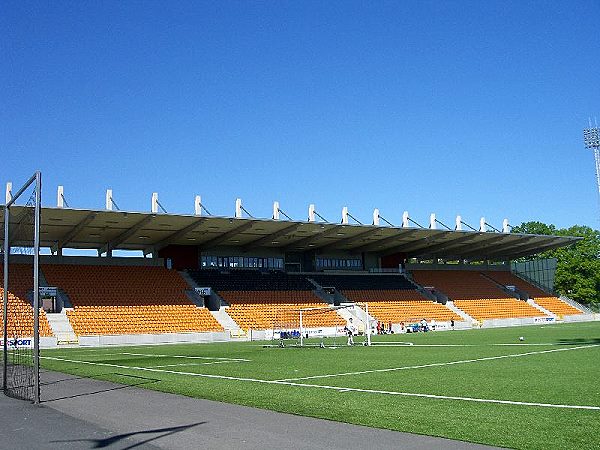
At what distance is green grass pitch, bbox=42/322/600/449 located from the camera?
9461mm

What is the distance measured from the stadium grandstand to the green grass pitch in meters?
14.3

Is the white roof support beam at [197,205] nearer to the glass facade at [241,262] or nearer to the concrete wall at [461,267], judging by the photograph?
the glass facade at [241,262]

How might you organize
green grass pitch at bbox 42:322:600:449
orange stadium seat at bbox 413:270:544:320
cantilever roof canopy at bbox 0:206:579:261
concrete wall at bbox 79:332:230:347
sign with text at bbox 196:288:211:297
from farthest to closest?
1. orange stadium seat at bbox 413:270:544:320
2. sign with text at bbox 196:288:211:297
3. cantilever roof canopy at bbox 0:206:579:261
4. concrete wall at bbox 79:332:230:347
5. green grass pitch at bbox 42:322:600:449

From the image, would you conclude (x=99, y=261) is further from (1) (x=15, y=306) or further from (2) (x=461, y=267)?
(2) (x=461, y=267)

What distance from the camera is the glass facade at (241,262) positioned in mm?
60625

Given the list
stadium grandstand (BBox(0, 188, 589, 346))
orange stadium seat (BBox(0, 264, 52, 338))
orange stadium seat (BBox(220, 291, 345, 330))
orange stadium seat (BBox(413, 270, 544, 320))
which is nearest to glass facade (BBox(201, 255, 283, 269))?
stadium grandstand (BBox(0, 188, 589, 346))

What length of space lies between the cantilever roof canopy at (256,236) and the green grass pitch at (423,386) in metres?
21.2

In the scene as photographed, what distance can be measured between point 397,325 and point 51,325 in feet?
84.6

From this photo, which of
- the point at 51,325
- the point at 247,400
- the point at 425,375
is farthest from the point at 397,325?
the point at 247,400

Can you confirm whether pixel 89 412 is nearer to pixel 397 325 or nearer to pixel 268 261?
pixel 397 325

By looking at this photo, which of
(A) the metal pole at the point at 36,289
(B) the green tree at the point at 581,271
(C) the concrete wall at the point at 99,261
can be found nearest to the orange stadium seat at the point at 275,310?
(C) the concrete wall at the point at 99,261

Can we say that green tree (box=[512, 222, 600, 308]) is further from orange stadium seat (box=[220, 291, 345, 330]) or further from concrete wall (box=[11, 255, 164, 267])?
concrete wall (box=[11, 255, 164, 267])

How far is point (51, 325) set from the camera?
4178cm

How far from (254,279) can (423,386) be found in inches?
1789
